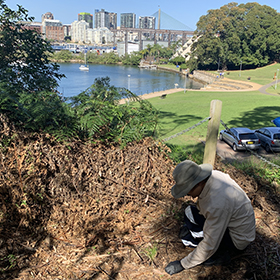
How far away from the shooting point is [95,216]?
3.39m

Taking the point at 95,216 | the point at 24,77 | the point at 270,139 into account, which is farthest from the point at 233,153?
the point at 95,216

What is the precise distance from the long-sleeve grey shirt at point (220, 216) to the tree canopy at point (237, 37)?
76490mm

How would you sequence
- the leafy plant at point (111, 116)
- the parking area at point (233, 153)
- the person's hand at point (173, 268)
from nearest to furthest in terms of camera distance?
1. the person's hand at point (173, 268)
2. the leafy plant at point (111, 116)
3. the parking area at point (233, 153)

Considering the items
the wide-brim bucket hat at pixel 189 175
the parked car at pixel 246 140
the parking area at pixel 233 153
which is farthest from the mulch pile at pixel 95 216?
the parked car at pixel 246 140

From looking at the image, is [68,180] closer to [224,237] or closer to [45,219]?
[45,219]

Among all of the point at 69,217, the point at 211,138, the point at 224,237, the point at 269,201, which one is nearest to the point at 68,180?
the point at 69,217

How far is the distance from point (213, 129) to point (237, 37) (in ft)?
255

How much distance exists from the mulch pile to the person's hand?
0.33 feet

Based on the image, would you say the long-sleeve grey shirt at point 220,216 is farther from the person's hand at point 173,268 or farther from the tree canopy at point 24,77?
the tree canopy at point 24,77

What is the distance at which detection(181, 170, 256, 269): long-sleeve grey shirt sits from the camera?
2.44 metres

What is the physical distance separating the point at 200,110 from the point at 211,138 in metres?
23.9

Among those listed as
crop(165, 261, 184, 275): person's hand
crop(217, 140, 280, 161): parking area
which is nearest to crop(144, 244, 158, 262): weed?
crop(165, 261, 184, 275): person's hand

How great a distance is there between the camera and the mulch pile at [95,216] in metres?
2.77

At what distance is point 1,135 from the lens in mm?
3256
